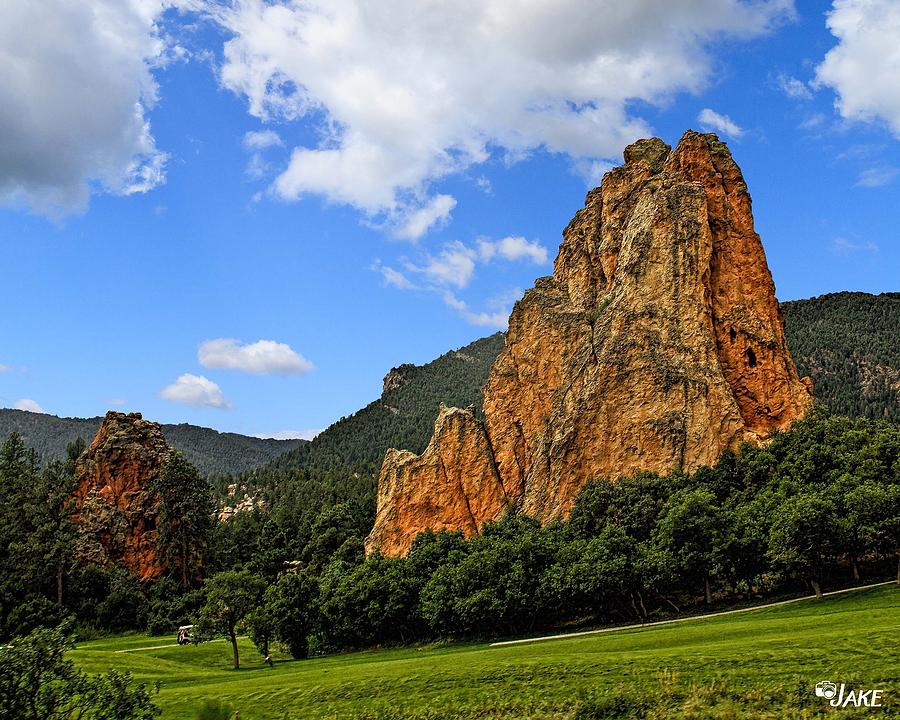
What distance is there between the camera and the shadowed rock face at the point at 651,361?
79000 millimetres

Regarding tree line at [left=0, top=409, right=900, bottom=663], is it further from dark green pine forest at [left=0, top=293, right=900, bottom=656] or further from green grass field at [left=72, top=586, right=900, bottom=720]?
green grass field at [left=72, top=586, right=900, bottom=720]

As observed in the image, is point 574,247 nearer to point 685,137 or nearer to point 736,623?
point 685,137

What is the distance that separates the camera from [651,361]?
82000mm

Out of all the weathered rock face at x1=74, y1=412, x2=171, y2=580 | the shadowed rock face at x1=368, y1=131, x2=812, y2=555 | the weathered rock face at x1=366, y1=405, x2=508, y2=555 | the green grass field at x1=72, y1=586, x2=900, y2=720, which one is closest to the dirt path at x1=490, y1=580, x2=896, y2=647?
the green grass field at x1=72, y1=586, x2=900, y2=720

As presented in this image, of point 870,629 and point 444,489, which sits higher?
point 444,489

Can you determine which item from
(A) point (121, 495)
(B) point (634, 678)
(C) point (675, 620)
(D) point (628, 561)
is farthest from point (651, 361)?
(A) point (121, 495)

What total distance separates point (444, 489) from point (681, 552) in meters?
52.3

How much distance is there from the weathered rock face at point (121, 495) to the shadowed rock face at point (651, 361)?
160ft

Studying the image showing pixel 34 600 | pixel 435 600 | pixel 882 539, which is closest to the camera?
pixel 882 539

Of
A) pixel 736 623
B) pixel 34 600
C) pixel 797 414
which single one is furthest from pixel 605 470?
pixel 34 600

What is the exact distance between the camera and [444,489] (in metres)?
102

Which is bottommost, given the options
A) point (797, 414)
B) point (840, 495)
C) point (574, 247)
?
point (840, 495)

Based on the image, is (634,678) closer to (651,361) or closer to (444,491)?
(651,361)

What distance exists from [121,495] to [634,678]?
401 feet
